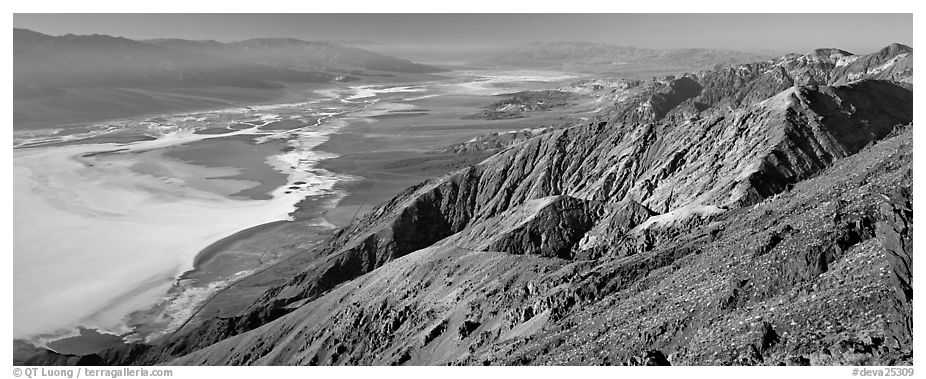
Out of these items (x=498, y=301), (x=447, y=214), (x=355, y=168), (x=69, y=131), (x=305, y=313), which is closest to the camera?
(x=498, y=301)

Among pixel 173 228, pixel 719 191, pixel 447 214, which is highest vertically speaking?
pixel 719 191

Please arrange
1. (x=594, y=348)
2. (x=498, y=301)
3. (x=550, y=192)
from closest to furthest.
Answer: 1. (x=594, y=348)
2. (x=498, y=301)
3. (x=550, y=192)

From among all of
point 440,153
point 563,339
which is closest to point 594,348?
point 563,339

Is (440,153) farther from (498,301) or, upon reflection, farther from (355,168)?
(498,301)

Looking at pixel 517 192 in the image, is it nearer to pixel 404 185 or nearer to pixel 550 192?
pixel 550 192

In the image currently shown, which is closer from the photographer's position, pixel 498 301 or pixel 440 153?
pixel 498 301

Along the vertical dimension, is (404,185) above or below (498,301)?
below
